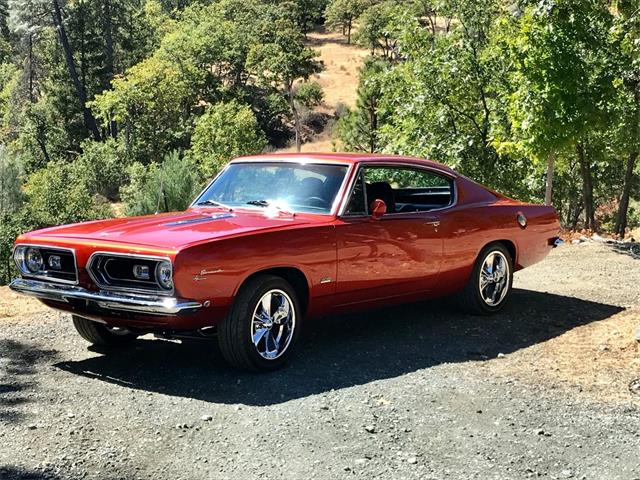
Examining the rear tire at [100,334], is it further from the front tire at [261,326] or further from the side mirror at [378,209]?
the side mirror at [378,209]

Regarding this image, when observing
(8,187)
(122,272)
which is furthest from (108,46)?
(122,272)

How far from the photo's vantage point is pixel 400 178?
698 cm

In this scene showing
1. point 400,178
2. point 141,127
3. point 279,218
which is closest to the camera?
point 279,218

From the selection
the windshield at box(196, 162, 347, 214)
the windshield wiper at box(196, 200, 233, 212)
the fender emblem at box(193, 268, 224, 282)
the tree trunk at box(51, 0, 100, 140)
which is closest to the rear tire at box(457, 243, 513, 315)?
the windshield at box(196, 162, 347, 214)

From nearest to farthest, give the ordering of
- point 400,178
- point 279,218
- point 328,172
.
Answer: point 279,218, point 328,172, point 400,178

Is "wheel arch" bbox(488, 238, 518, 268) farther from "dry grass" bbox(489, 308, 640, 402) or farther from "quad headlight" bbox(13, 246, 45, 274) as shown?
"quad headlight" bbox(13, 246, 45, 274)

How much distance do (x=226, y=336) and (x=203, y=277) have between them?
1.67ft

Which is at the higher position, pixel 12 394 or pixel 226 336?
pixel 226 336

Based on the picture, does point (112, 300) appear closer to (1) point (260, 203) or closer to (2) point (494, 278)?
(1) point (260, 203)

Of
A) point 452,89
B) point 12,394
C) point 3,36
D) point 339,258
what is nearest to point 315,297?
point 339,258

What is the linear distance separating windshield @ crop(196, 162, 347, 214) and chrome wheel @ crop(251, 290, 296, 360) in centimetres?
89

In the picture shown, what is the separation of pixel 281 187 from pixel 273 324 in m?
1.36

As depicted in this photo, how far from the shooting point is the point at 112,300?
4770mm

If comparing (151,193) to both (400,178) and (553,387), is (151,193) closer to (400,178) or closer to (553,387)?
(400,178)
